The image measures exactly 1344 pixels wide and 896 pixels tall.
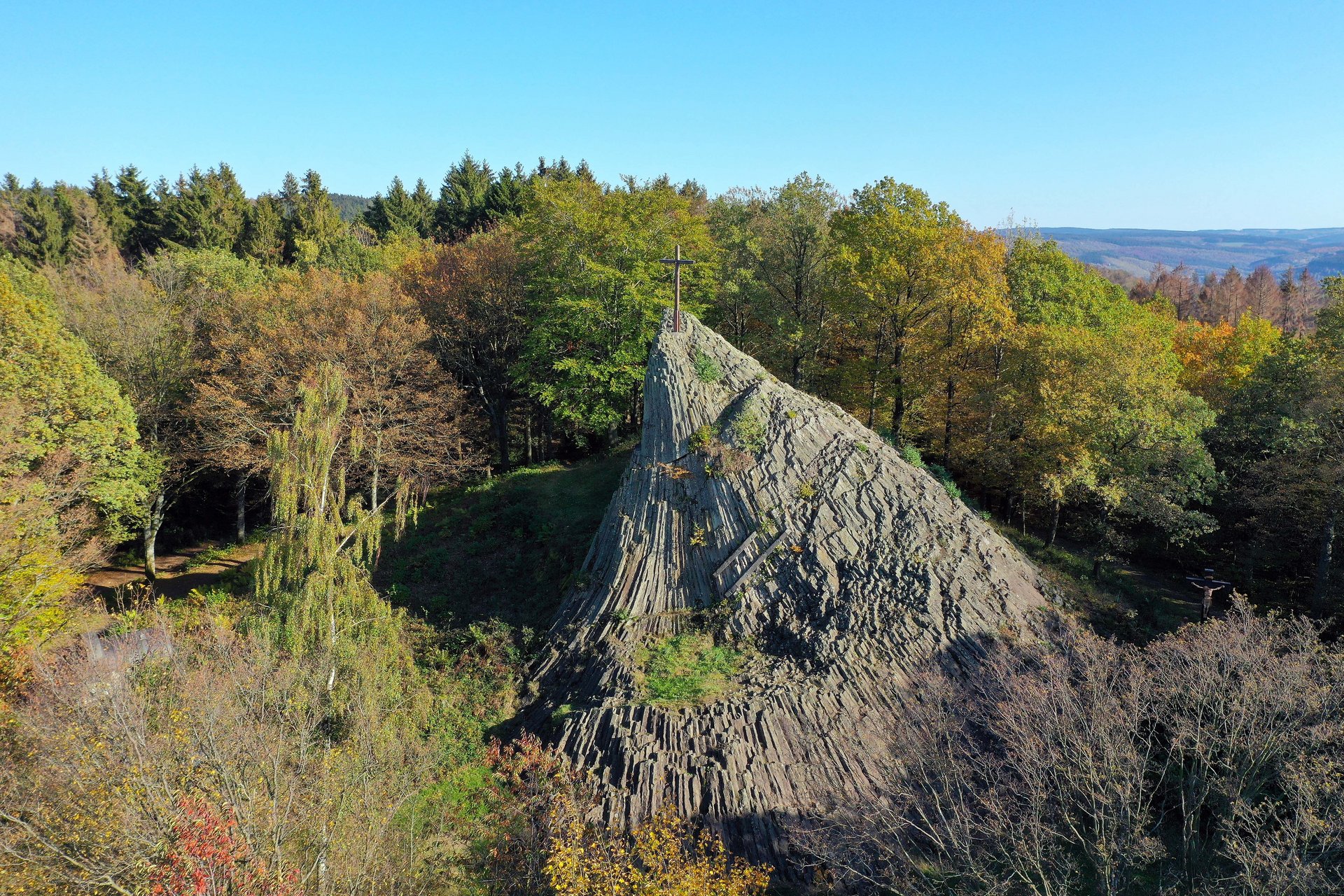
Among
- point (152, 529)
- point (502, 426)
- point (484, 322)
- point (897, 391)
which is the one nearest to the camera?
point (897, 391)

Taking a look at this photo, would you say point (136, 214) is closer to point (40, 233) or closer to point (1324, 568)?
point (40, 233)

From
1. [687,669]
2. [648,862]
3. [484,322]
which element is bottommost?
[648,862]

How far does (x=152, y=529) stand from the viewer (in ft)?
98.1

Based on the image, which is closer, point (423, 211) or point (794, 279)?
point (794, 279)

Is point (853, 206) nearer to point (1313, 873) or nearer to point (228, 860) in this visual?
point (1313, 873)

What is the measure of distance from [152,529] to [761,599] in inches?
1137

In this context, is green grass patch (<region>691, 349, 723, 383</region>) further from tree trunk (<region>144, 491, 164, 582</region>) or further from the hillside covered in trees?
tree trunk (<region>144, 491, 164, 582</region>)

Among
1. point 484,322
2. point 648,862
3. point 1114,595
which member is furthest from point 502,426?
point 1114,595

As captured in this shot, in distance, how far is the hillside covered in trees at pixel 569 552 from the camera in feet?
40.2

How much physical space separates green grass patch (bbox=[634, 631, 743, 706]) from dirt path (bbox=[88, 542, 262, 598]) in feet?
63.7

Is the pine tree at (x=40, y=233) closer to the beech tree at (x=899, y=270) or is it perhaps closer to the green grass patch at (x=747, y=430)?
the green grass patch at (x=747, y=430)

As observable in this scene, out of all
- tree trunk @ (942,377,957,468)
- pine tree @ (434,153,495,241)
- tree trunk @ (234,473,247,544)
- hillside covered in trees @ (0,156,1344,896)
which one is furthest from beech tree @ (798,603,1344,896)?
pine tree @ (434,153,495,241)

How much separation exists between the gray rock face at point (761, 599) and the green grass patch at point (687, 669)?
23 centimetres

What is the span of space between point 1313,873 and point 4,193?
10259cm
